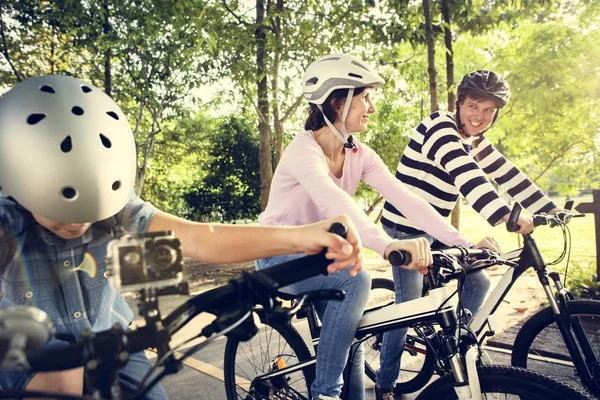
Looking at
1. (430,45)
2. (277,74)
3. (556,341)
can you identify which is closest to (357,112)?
(556,341)

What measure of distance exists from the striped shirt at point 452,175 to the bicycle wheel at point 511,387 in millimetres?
1381

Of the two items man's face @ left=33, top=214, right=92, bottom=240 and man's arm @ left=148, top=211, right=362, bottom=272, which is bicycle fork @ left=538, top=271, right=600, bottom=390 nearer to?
man's arm @ left=148, top=211, right=362, bottom=272

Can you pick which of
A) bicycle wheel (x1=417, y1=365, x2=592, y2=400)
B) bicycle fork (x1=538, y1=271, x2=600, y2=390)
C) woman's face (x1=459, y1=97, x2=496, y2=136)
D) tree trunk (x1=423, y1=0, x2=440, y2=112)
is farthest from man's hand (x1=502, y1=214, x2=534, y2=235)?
tree trunk (x1=423, y1=0, x2=440, y2=112)

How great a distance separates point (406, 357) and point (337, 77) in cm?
263

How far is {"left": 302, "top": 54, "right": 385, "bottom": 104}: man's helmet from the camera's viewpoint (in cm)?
266

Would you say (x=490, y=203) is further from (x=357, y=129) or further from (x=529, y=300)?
(x=529, y=300)

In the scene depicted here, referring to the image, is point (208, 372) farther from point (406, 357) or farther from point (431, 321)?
point (431, 321)

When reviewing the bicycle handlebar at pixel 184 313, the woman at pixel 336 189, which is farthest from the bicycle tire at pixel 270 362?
the bicycle handlebar at pixel 184 313

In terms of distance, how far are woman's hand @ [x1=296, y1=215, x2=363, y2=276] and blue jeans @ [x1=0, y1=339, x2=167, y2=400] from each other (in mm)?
684

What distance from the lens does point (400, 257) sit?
1.95 metres

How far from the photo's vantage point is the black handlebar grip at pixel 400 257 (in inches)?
76.7

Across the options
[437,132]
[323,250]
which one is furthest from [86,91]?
[437,132]

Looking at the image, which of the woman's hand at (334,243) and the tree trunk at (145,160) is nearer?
the woman's hand at (334,243)

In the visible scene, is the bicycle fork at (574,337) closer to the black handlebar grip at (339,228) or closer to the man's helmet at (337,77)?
the man's helmet at (337,77)
